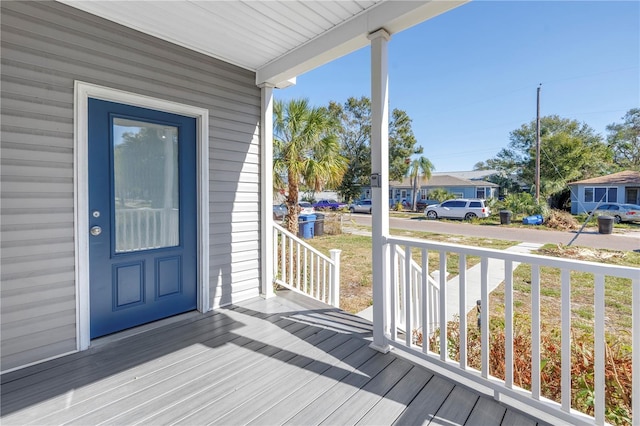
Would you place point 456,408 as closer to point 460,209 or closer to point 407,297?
point 407,297

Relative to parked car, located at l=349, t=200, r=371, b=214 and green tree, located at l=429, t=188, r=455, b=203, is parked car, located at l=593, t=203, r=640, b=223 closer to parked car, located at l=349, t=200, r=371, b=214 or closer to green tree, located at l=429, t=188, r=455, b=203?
green tree, located at l=429, t=188, r=455, b=203

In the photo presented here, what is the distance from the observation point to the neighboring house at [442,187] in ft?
33.7

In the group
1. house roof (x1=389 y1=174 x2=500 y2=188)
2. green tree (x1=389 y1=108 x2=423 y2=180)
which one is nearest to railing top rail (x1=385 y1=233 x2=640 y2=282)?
house roof (x1=389 y1=174 x2=500 y2=188)

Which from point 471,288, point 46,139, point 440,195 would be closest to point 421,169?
point 440,195

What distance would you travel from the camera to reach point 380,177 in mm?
2033

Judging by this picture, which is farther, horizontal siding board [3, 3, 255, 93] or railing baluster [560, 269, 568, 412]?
horizontal siding board [3, 3, 255, 93]

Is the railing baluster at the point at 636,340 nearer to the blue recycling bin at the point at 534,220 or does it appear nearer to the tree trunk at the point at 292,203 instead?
the blue recycling bin at the point at 534,220

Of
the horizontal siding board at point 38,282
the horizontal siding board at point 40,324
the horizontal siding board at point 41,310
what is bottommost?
the horizontal siding board at point 40,324

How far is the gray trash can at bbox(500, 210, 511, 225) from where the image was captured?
5193mm

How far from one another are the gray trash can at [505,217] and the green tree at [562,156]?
638mm

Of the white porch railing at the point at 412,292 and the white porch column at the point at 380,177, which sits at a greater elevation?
the white porch column at the point at 380,177

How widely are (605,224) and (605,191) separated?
0.36 meters

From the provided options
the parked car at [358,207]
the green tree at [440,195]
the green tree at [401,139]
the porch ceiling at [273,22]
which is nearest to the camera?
the porch ceiling at [273,22]

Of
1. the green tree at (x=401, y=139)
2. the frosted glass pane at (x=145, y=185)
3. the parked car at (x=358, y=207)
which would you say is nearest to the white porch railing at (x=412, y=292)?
the frosted glass pane at (x=145, y=185)
